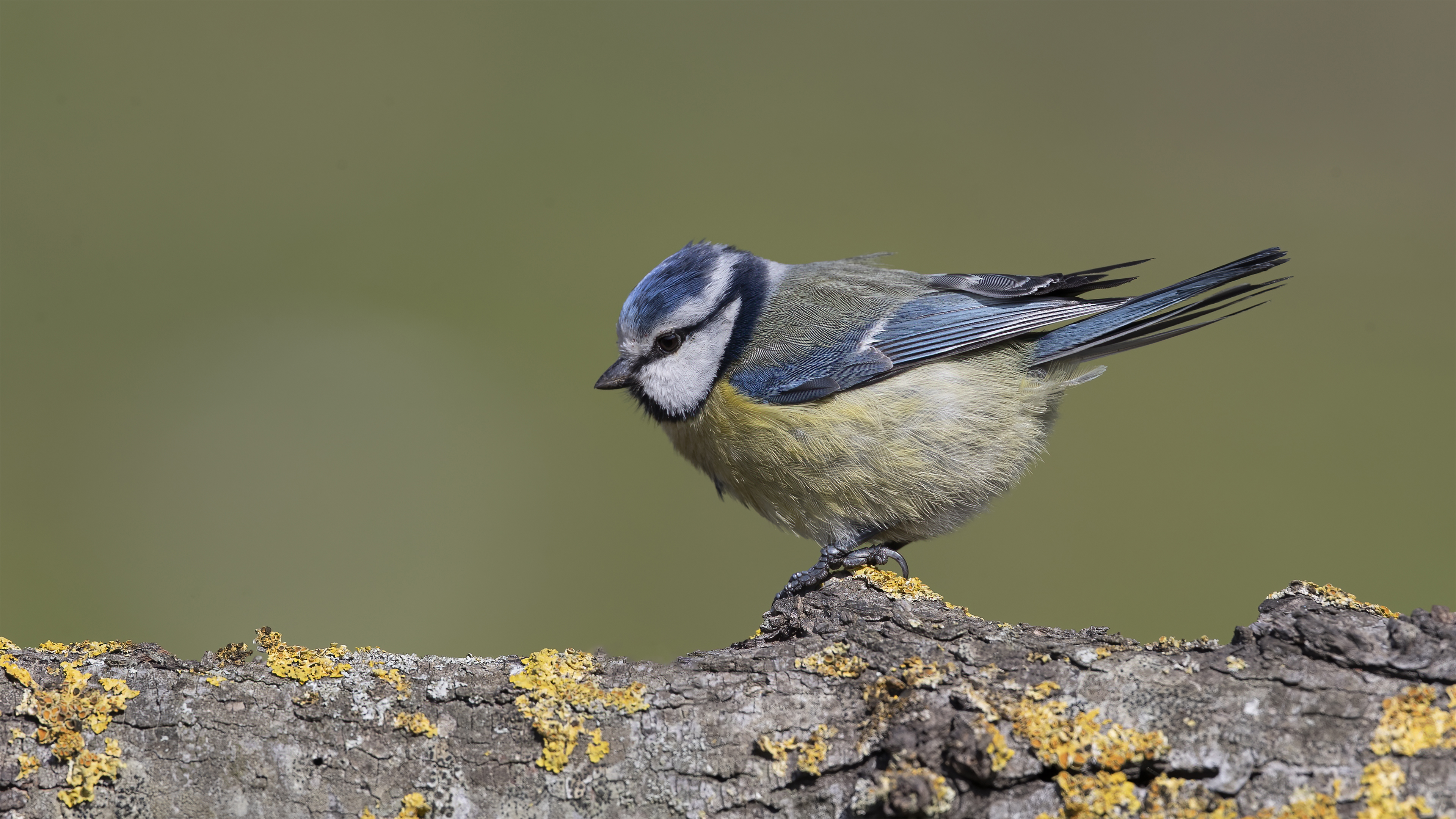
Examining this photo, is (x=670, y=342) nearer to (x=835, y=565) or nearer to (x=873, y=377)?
(x=873, y=377)

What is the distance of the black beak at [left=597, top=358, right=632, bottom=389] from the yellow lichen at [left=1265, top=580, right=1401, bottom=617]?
1.72m

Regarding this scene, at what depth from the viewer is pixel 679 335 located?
2.72m

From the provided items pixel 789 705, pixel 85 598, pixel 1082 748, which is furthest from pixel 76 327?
pixel 1082 748

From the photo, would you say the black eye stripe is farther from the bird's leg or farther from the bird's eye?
the bird's leg

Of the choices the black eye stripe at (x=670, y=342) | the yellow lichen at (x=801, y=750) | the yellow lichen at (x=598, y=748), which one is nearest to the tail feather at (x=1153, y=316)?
the black eye stripe at (x=670, y=342)

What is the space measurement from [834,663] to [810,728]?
0.13 meters

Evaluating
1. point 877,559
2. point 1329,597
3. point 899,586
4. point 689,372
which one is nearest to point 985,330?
point 877,559

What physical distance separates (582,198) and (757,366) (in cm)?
505

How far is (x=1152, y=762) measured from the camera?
1.29 meters

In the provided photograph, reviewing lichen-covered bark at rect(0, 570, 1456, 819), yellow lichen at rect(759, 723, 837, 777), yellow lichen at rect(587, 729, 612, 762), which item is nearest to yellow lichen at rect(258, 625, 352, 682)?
lichen-covered bark at rect(0, 570, 1456, 819)

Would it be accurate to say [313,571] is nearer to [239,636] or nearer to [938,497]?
[239,636]

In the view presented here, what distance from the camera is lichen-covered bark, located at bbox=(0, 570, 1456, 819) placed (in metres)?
1.27

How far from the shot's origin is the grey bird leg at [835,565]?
8.04ft

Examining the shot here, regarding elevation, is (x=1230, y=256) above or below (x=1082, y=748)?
above
